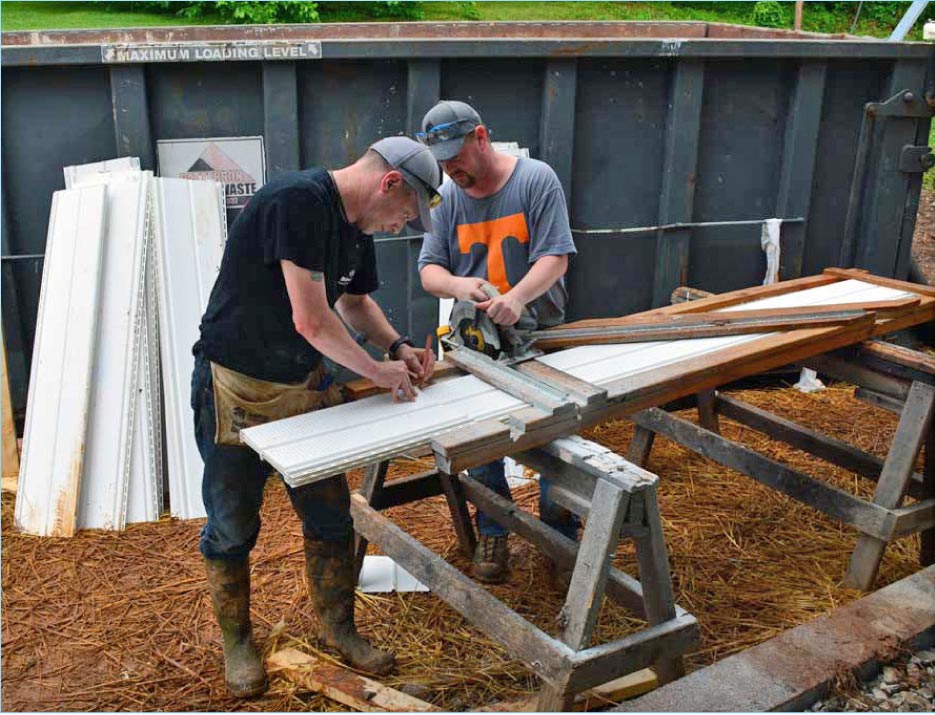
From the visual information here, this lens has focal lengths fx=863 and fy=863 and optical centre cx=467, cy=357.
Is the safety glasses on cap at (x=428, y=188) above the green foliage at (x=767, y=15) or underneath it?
underneath

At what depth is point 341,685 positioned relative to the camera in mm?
3180

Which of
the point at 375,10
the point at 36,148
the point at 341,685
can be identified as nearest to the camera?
the point at 341,685

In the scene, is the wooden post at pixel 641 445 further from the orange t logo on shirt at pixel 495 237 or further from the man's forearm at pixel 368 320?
the man's forearm at pixel 368 320

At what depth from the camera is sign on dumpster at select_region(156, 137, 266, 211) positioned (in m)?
4.73

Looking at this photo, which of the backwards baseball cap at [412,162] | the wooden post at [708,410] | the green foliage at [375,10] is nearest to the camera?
the backwards baseball cap at [412,162]

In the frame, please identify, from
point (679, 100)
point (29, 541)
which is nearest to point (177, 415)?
point (29, 541)

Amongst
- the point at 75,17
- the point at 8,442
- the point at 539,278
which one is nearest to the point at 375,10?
the point at 75,17

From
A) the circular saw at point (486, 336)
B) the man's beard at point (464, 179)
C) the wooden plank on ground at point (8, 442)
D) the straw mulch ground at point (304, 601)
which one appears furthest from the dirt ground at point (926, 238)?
the wooden plank on ground at point (8, 442)

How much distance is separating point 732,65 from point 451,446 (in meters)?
3.78

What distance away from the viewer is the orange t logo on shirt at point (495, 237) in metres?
3.65

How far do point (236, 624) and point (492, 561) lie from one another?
1255 millimetres

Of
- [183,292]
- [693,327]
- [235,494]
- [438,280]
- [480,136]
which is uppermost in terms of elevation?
[480,136]

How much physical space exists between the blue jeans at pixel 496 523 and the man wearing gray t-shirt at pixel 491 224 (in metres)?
0.12

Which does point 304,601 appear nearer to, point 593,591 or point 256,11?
point 593,591
